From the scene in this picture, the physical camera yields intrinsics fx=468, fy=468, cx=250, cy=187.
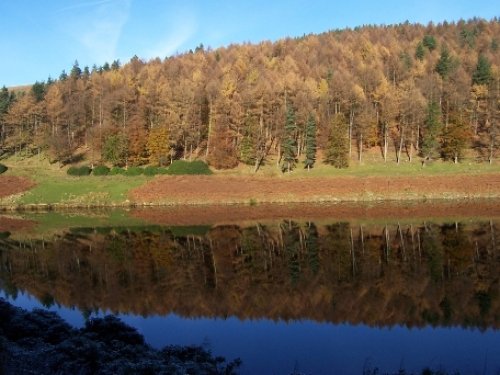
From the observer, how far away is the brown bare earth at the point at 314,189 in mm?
49250

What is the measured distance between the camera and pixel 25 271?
23.8 m

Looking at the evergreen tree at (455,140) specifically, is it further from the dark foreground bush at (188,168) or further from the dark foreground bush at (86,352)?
the dark foreground bush at (86,352)

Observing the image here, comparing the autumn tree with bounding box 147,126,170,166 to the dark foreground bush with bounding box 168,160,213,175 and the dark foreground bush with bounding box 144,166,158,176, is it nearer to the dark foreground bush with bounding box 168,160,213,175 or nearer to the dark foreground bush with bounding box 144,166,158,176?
the dark foreground bush with bounding box 144,166,158,176

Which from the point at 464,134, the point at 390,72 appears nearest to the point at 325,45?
the point at 390,72

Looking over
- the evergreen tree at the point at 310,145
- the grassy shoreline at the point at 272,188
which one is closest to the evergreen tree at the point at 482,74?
the grassy shoreline at the point at 272,188

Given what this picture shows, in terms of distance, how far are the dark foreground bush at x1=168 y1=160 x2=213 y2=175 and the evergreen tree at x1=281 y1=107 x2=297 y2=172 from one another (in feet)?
33.2

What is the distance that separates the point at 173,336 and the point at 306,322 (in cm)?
410

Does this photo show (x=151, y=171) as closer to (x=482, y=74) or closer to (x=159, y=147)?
(x=159, y=147)

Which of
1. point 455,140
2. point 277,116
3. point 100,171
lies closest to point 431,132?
point 455,140

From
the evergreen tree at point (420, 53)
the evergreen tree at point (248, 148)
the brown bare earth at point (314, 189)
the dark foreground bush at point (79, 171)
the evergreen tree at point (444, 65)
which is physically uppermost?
the evergreen tree at point (420, 53)

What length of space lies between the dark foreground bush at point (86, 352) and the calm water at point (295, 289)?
117 cm

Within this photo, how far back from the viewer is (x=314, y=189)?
51.6m

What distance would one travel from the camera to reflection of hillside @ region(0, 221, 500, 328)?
15.7 metres

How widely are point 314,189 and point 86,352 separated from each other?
142ft
